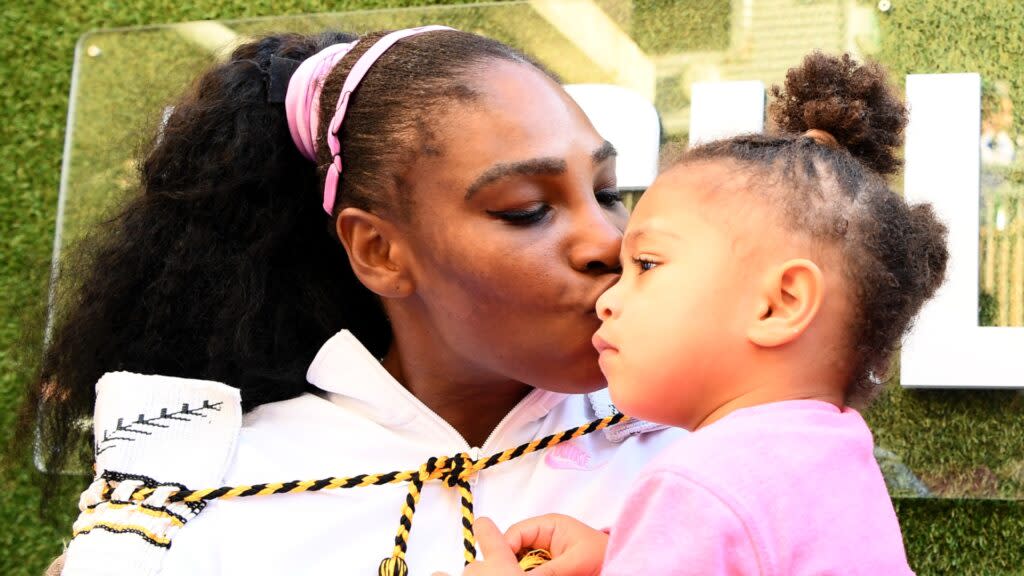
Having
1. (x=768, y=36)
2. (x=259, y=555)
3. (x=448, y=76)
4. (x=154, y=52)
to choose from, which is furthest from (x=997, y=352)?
(x=154, y=52)

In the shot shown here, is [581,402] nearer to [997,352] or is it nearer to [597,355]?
[597,355]

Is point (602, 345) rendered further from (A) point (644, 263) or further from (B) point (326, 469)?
(B) point (326, 469)

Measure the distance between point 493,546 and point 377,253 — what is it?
1.21ft

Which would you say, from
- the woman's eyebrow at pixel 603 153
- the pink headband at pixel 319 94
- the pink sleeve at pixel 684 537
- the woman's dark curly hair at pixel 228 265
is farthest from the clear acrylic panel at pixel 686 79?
the pink sleeve at pixel 684 537

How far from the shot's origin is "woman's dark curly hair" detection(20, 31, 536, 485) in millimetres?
1361

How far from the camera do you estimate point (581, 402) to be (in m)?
1.31

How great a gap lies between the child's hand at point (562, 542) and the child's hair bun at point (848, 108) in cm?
39

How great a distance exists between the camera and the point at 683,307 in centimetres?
95

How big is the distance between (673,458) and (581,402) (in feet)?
1.42

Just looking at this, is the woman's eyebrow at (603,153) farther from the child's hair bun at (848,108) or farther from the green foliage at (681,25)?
the green foliage at (681,25)

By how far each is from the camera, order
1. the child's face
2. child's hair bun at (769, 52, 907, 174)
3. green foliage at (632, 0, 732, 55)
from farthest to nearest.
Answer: green foliage at (632, 0, 732, 55) < child's hair bun at (769, 52, 907, 174) < the child's face

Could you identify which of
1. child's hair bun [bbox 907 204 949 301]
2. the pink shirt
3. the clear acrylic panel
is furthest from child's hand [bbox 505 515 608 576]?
the clear acrylic panel

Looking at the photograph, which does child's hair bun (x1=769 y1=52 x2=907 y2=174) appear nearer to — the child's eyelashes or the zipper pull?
the child's eyelashes

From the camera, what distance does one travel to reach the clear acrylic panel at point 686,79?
1605mm
